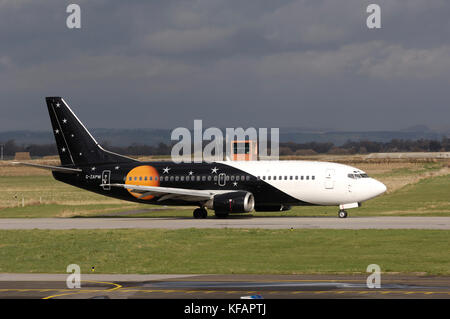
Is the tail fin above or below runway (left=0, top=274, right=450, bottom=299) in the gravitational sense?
above

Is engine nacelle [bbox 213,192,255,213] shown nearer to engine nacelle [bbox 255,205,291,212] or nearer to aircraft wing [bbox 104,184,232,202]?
aircraft wing [bbox 104,184,232,202]

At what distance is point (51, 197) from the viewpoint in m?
80.5

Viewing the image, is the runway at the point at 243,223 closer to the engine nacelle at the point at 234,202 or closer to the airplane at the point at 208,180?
the engine nacelle at the point at 234,202

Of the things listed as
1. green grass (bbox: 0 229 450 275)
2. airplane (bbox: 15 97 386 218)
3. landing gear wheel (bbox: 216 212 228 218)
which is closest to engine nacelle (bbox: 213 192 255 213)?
airplane (bbox: 15 97 386 218)

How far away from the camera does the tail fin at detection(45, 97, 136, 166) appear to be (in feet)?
185

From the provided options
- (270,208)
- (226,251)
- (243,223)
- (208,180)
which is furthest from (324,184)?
(226,251)

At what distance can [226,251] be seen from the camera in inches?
1356

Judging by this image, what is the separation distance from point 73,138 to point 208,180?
1114 cm

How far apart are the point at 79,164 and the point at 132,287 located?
33263 millimetres

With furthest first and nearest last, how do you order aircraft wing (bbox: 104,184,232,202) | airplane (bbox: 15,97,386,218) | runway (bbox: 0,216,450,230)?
aircraft wing (bbox: 104,184,232,202), airplane (bbox: 15,97,386,218), runway (bbox: 0,216,450,230)

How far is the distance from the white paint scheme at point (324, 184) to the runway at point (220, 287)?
23.5 metres

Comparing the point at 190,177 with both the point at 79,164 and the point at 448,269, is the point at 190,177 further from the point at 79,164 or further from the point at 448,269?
the point at 448,269
